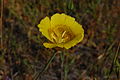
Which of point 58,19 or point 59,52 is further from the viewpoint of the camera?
point 59,52

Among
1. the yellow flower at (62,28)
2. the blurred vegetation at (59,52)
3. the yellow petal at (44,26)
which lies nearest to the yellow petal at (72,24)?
the yellow flower at (62,28)

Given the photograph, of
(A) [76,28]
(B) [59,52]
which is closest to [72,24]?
(A) [76,28]

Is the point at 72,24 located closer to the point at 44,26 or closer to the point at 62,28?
the point at 62,28

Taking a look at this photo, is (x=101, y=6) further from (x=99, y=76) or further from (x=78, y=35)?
(x=78, y=35)

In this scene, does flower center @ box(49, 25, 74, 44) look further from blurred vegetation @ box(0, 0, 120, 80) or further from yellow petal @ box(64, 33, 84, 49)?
blurred vegetation @ box(0, 0, 120, 80)

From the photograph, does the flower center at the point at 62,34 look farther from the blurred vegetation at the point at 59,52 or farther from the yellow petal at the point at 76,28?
the blurred vegetation at the point at 59,52

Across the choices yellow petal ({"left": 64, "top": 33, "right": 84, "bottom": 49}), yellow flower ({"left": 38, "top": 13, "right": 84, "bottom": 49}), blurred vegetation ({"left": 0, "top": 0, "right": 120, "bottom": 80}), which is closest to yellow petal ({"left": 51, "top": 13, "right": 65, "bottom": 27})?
yellow flower ({"left": 38, "top": 13, "right": 84, "bottom": 49})

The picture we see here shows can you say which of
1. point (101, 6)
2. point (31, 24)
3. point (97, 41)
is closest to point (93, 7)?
point (101, 6)
